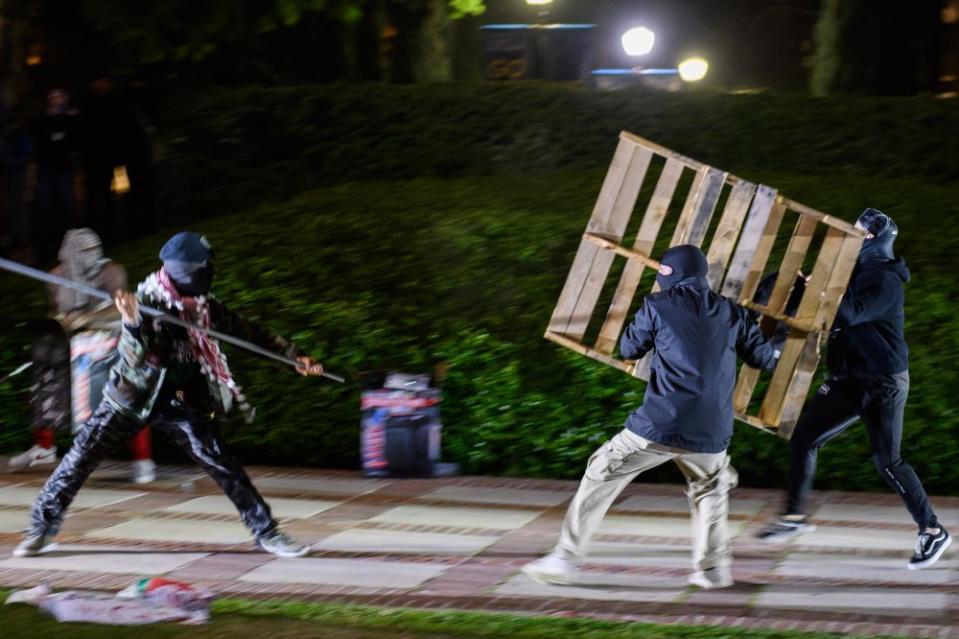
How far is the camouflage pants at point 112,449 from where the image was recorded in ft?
28.7

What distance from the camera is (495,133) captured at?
53.0ft

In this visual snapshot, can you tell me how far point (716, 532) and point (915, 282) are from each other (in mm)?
4173

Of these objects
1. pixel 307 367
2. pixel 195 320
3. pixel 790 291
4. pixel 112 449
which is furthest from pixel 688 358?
pixel 112 449

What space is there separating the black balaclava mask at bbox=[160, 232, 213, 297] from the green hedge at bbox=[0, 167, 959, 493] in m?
3.23

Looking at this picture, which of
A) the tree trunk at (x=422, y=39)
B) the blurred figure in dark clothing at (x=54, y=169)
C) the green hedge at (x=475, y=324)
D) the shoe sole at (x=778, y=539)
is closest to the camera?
the shoe sole at (x=778, y=539)

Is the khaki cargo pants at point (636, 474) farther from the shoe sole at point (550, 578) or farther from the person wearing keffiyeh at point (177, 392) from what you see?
the person wearing keffiyeh at point (177, 392)

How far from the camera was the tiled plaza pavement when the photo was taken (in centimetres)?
778

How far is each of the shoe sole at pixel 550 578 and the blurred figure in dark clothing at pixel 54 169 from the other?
9480 millimetres

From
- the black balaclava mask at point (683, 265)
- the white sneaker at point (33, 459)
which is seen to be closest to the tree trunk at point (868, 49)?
the white sneaker at point (33, 459)

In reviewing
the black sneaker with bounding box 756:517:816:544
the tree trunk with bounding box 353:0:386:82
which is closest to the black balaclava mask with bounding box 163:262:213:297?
the black sneaker with bounding box 756:517:816:544

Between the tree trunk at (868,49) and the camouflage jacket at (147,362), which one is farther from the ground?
the tree trunk at (868,49)

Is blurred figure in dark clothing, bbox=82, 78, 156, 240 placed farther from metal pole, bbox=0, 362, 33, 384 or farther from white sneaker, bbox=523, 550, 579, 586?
white sneaker, bbox=523, 550, 579, 586

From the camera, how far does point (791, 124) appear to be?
15.3 m

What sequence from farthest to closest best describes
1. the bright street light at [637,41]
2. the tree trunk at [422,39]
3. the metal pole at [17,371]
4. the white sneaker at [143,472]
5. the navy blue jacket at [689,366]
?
1. the bright street light at [637,41]
2. the tree trunk at [422,39]
3. the metal pole at [17,371]
4. the white sneaker at [143,472]
5. the navy blue jacket at [689,366]
